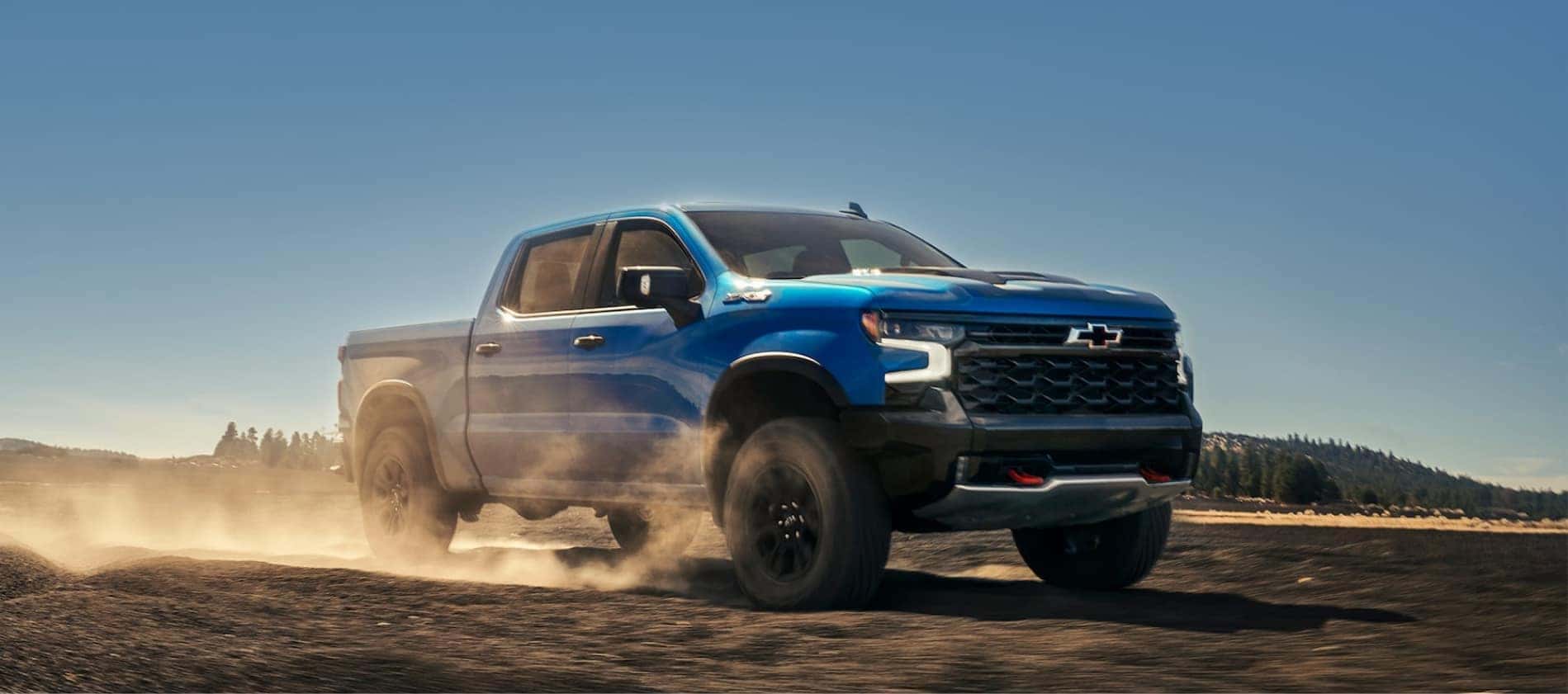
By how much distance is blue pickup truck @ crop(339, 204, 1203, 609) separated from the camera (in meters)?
7.03

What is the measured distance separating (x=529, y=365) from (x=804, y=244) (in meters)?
1.84

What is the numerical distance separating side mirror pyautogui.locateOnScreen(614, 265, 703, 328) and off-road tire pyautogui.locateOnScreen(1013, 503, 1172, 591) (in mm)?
2344

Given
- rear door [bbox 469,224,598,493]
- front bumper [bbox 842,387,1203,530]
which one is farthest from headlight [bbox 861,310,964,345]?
rear door [bbox 469,224,598,493]

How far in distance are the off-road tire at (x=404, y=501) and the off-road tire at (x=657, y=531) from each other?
1173mm

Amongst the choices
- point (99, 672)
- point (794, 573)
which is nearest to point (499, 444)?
point (794, 573)

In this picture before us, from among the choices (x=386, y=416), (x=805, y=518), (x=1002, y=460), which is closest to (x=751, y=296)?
(x=805, y=518)

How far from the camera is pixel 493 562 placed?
1059cm

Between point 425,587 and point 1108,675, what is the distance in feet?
13.6

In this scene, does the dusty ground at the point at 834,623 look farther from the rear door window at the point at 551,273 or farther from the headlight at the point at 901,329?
the rear door window at the point at 551,273

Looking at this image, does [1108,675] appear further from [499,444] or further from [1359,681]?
[499,444]

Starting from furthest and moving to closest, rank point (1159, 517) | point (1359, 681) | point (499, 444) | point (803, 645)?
point (499, 444), point (1159, 517), point (803, 645), point (1359, 681)

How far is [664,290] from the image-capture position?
774 centimetres

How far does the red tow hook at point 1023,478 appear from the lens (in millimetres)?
7105

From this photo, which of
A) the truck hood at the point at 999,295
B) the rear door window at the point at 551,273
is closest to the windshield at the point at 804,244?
the truck hood at the point at 999,295
